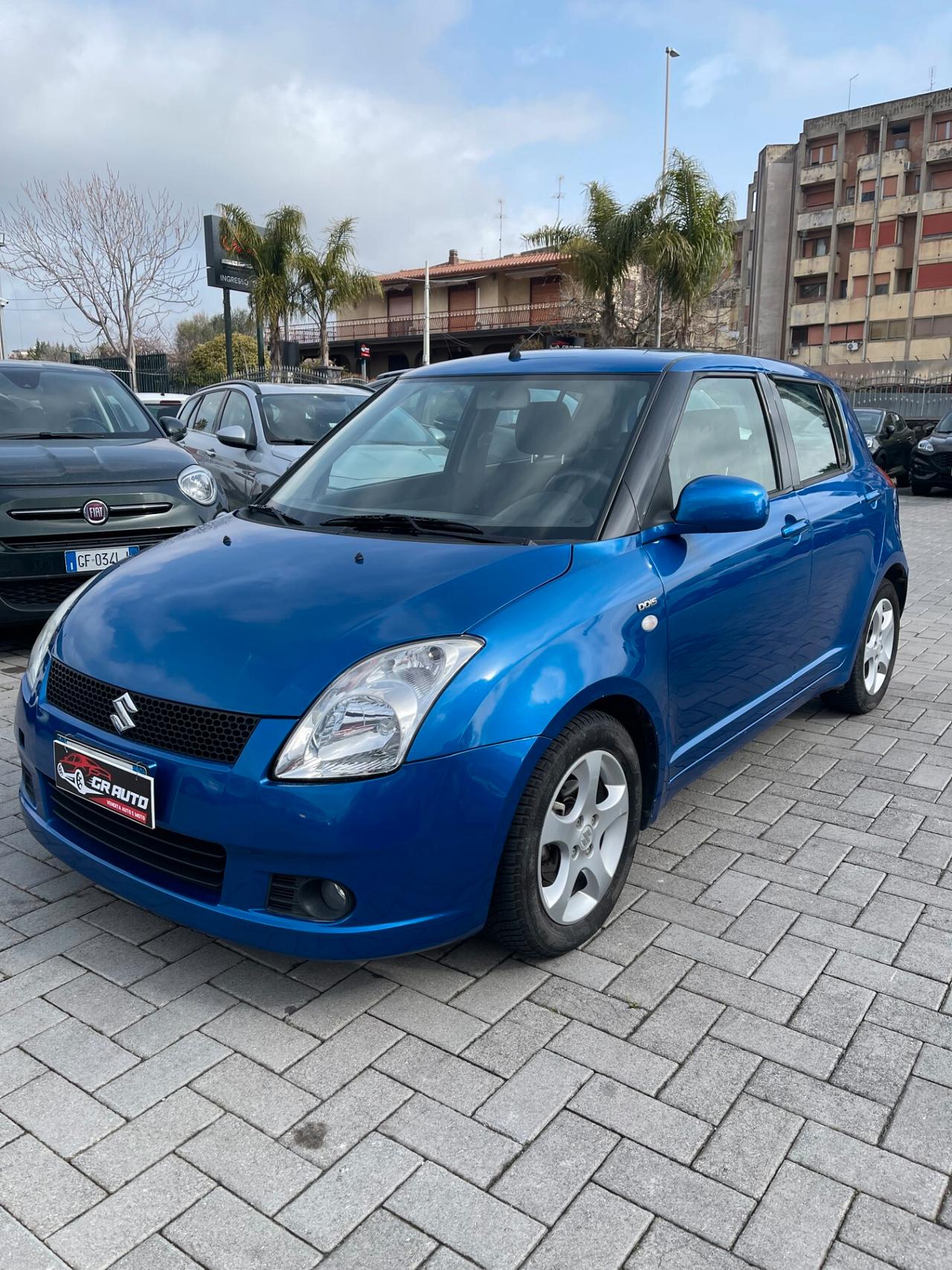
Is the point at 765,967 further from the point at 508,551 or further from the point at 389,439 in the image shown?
the point at 389,439

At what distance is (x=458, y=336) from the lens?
53562 millimetres

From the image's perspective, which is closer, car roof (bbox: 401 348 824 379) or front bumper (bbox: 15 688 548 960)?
front bumper (bbox: 15 688 548 960)

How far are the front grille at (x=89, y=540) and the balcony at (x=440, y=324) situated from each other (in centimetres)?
4278

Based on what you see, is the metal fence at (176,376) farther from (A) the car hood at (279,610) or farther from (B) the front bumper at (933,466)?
(A) the car hood at (279,610)

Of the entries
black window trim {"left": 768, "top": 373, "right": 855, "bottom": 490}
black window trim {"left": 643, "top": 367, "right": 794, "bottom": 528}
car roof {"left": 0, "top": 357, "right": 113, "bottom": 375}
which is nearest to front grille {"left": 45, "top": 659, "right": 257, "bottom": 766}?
black window trim {"left": 643, "top": 367, "right": 794, "bottom": 528}

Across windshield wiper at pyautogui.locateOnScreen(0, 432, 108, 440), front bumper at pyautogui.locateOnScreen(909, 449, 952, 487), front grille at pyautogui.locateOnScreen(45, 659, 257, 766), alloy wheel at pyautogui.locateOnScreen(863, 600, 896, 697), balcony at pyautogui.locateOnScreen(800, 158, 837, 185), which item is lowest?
front bumper at pyautogui.locateOnScreen(909, 449, 952, 487)

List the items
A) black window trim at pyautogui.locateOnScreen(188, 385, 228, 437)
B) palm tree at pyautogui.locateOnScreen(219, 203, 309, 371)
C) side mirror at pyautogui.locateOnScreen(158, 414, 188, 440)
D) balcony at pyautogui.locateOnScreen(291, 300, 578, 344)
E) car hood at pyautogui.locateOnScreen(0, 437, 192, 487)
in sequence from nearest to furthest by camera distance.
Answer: car hood at pyautogui.locateOnScreen(0, 437, 192, 487) → side mirror at pyautogui.locateOnScreen(158, 414, 188, 440) → black window trim at pyautogui.locateOnScreen(188, 385, 228, 437) → palm tree at pyautogui.locateOnScreen(219, 203, 309, 371) → balcony at pyautogui.locateOnScreen(291, 300, 578, 344)

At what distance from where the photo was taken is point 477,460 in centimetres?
356

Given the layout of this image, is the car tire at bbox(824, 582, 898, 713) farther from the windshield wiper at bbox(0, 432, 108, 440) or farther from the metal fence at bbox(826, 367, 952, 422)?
the metal fence at bbox(826, 367, 952, 422)

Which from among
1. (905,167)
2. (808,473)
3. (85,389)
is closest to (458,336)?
(905,167)

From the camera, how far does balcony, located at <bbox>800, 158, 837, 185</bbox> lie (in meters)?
59.1

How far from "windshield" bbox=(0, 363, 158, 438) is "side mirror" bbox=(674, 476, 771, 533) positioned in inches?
201

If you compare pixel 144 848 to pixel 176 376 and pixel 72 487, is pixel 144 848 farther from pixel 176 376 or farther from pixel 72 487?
pixel 176 376

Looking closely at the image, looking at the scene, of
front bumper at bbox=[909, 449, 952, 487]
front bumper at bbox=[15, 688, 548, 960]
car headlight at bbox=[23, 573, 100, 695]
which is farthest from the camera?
front bumper at bbox=[909, 449, 952, 487]
